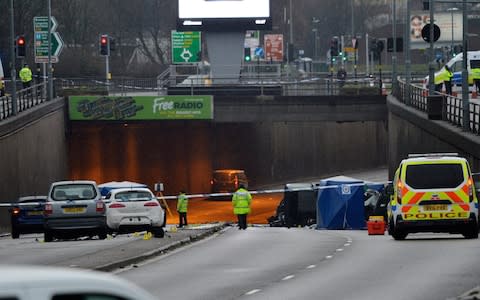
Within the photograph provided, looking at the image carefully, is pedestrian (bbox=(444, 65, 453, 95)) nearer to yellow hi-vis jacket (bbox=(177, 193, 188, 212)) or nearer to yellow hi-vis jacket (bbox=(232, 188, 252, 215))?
yellow hi-vis jacket (bbox=(177, 193, 188, 212))

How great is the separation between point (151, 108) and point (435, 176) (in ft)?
125

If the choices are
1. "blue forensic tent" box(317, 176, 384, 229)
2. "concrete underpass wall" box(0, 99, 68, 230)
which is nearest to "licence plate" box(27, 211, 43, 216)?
"concrete underpass wall" box(0, 99, 68, 230)

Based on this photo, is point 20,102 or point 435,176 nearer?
point 435,176

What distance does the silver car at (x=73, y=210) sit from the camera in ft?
103

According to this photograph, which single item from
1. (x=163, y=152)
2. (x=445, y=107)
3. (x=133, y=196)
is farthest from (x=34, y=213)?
(x=163, y=152)

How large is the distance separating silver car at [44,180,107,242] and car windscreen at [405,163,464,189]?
7.88m

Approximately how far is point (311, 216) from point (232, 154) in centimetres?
2508

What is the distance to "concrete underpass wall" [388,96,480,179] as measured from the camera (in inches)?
1432

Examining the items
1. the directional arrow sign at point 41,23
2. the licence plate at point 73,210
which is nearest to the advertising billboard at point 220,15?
the directional arrow sign at point 41,23

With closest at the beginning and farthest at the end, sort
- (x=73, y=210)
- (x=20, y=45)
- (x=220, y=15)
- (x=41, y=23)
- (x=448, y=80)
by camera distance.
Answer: (x=73, y=210)
(x=20, y=45)
(x=448, y=80)
(x=41, y=23)
(x=220, y=15)

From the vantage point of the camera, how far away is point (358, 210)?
148 ft

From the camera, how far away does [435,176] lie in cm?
2761

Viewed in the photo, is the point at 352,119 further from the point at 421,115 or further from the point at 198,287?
the point at 198,287

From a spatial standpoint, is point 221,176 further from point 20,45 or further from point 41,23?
point 20,45
